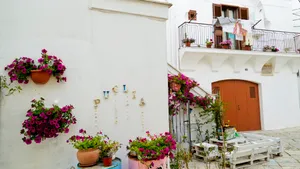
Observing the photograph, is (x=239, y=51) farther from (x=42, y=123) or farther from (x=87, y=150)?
(x=42, y=123)

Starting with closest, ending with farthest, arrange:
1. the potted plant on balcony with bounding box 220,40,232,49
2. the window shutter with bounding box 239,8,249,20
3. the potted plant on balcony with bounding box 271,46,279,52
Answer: the potted plant on balcony with bounding box 220,40,232,49, the potted plant on balcony with bounding box 271,46,279,52, the window shutter with bounding box 239,8,249,20

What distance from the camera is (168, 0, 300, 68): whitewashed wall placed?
897 centimetres

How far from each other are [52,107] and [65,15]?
1566 millimetres

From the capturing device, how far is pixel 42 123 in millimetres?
2971

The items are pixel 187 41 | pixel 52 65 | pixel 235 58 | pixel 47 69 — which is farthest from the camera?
pixel 235 58

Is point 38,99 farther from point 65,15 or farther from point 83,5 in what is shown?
point 83,5

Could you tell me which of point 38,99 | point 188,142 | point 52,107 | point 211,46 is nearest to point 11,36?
point 38,99

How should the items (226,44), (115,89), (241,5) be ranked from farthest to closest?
1. (241,5)
2. (226,44)
3. (115,89)

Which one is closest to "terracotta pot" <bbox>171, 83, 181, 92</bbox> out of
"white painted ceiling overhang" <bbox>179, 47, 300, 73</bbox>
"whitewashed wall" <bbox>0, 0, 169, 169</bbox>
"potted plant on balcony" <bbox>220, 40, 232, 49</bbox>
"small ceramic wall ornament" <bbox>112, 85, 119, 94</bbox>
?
"whitewashed wall" <bbox>0, 0, 169, 169</bbox>

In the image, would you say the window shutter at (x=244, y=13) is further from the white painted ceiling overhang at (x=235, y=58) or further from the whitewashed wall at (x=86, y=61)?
the whitewashed wall at (x=86, y=61)

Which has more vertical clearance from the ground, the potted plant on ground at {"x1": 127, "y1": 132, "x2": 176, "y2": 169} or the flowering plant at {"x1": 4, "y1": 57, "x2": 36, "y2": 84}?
the flowering plant at {"x1": 4, "y1": 57, "x2": 36, "y2": 84}

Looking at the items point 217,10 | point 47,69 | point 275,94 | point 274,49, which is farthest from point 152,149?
point 275,94

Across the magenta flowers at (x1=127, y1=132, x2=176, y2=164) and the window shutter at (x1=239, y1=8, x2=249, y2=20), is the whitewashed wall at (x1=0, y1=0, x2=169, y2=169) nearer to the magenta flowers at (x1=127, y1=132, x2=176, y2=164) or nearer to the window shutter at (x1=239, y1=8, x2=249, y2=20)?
the magenta flowers at (x1=127, y1=132, x2=176, y2=164)

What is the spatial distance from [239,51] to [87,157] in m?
8.25
